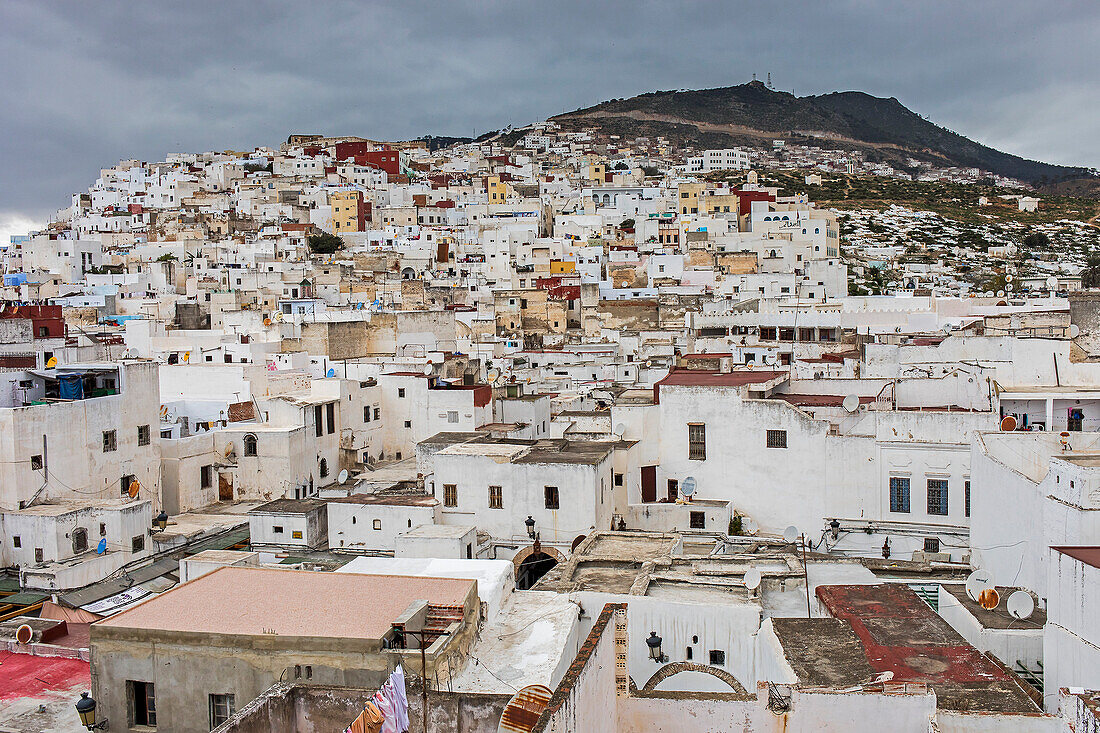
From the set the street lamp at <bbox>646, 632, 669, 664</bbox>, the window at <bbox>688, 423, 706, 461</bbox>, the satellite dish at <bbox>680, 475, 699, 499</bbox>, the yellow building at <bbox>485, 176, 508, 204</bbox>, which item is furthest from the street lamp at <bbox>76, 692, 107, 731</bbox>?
the yellow building at <bbox>485, 176, 508, 204</bbox>

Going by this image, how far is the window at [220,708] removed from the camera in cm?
952

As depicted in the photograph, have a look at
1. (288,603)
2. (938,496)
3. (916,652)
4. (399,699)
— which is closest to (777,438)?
(938,496)

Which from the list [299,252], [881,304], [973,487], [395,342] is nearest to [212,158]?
[299,252]

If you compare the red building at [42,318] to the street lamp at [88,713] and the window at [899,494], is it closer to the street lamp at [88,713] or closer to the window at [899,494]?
the street lamp at [88,713]

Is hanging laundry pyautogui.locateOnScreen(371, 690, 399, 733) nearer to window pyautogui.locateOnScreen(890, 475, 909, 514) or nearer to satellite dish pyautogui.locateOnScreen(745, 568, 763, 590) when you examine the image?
satellite dish pyautogui.locateOnScreen(745, 568, 763, 590)

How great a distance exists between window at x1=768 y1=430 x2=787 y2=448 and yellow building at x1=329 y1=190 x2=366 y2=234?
72.2m

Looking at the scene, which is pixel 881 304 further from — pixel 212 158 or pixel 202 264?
pixel 212 158

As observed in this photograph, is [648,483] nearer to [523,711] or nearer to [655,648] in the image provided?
[655,648]

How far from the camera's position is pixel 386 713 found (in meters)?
6.85

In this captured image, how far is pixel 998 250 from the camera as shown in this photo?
254 ft

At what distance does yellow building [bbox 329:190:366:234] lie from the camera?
290 feet

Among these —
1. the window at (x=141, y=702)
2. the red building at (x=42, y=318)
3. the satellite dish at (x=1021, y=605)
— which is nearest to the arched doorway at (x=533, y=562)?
the satellite dish at (x=1021, y=605)

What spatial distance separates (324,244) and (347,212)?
1291 centimetres

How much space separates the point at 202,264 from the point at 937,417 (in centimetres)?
5916
